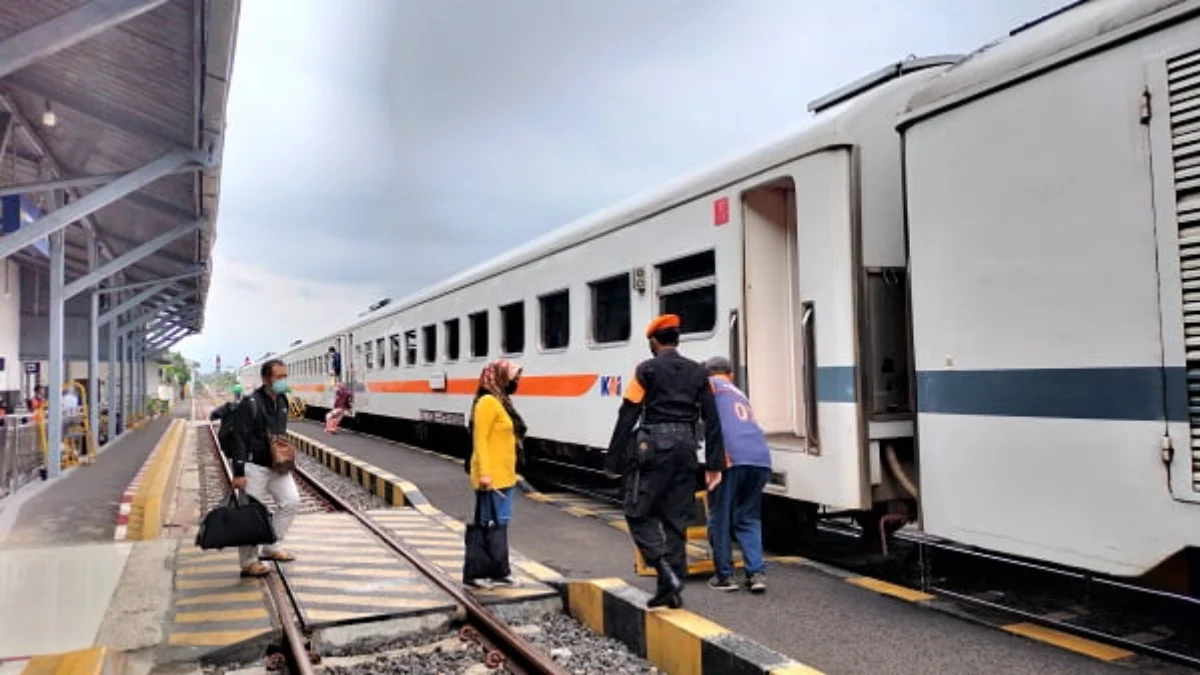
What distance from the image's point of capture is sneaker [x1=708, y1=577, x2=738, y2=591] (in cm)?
535

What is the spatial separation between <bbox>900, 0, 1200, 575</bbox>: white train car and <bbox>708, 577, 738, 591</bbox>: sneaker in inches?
49.7

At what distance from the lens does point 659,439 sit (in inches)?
193

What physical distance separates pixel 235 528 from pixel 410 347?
416 inches

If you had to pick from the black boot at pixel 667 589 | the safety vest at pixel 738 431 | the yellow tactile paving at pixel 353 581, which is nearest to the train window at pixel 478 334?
the yellow tactile paving at pixel 353 581

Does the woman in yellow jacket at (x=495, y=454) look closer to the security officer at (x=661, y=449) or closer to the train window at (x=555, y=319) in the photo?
the security officer at (x=661, y=449)

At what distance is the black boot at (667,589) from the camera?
15.5 feet

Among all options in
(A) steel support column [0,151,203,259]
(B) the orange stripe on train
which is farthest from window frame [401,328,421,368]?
(A) steel support column [0,151,203,259]

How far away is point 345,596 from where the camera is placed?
5562 millimetres

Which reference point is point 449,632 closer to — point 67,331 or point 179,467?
point 179,467

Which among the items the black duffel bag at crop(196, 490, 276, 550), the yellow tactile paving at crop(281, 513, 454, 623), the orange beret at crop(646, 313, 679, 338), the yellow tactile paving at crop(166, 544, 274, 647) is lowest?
the yellow tactile paving at crop(166, 544, 274, 647)

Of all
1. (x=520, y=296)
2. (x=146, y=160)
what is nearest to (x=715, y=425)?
(x=520, y=296)

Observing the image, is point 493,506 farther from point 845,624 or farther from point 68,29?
point 68,29

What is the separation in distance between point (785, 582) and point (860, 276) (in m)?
1.97

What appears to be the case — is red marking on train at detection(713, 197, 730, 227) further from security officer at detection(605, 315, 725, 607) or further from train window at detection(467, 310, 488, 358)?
train window at detection(467, 310, 488, 358)
